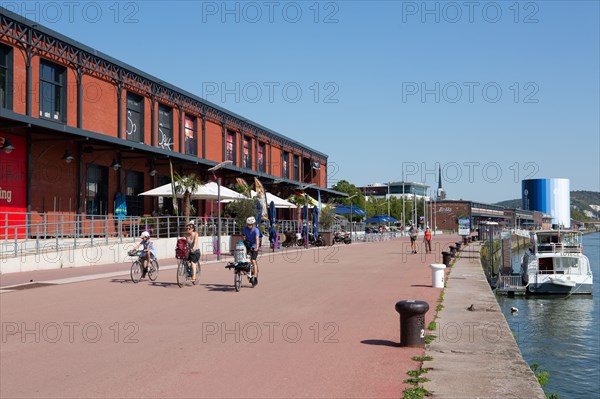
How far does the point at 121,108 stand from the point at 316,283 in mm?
19509

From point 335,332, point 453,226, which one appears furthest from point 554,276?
point 453,226

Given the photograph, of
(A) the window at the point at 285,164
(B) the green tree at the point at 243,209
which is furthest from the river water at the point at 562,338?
(A) the window at the point at 285,164

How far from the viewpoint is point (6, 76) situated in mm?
24984

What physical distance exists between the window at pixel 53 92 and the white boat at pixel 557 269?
89.5 feet

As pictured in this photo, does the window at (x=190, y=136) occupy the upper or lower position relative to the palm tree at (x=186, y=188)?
upper

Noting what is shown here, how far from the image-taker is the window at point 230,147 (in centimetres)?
4722

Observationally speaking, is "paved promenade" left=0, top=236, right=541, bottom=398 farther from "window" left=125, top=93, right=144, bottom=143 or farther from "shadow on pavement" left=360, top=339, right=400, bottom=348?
"window" left=125, top=93, right=144, bottom=143

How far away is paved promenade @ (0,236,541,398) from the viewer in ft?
21.8

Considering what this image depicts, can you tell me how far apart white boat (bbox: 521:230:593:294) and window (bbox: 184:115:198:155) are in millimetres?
23074

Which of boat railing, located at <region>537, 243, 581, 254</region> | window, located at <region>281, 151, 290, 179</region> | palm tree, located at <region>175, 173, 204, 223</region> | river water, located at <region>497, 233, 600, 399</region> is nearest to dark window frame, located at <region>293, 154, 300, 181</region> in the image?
window, located at <region>281, 151, 290, 179</region>

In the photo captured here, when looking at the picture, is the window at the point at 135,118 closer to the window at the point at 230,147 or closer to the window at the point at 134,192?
the window at the point at 134,192

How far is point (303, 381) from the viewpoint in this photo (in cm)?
681

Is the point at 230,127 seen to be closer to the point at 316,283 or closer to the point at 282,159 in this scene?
the point at 282,159

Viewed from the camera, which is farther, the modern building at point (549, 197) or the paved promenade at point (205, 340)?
the modern building at point (549, 197)
